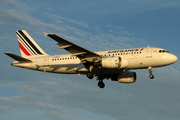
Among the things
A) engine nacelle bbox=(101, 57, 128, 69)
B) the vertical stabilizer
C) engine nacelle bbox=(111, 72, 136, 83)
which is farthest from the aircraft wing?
the vertical stabilizer

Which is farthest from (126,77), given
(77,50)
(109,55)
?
(77,50)

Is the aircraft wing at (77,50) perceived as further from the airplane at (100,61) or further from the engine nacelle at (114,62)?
the engine nacelle at (114,62)

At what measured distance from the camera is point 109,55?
137ft

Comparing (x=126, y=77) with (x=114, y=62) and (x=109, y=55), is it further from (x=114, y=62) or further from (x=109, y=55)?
(x=114, y=62)

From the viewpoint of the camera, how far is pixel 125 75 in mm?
45562

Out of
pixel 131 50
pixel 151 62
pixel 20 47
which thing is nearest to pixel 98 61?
pixel 131 50

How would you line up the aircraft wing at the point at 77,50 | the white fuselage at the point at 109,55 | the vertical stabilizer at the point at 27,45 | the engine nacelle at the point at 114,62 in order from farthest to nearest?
1. the vertical stabilizer at the point at 27,45
2. the white fuselage at the point at 109,55
3. the engine nacelle at the point at 114,62
4. the aircraft wing at the point at 77,50

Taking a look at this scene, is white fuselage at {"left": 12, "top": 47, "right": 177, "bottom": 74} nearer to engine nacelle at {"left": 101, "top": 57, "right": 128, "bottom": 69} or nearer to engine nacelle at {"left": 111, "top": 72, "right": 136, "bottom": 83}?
engine nacelle at {"left": 101, "top": 57, "right": 128, "bottom": 69}

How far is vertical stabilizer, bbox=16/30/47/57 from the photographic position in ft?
160

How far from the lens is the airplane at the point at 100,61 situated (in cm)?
3912

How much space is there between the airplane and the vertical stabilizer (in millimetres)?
2058

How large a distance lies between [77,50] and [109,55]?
5.52 m

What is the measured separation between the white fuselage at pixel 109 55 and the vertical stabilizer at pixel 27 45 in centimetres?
270

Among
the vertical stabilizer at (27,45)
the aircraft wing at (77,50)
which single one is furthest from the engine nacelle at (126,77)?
the vertical stabilizer at (27,45)
